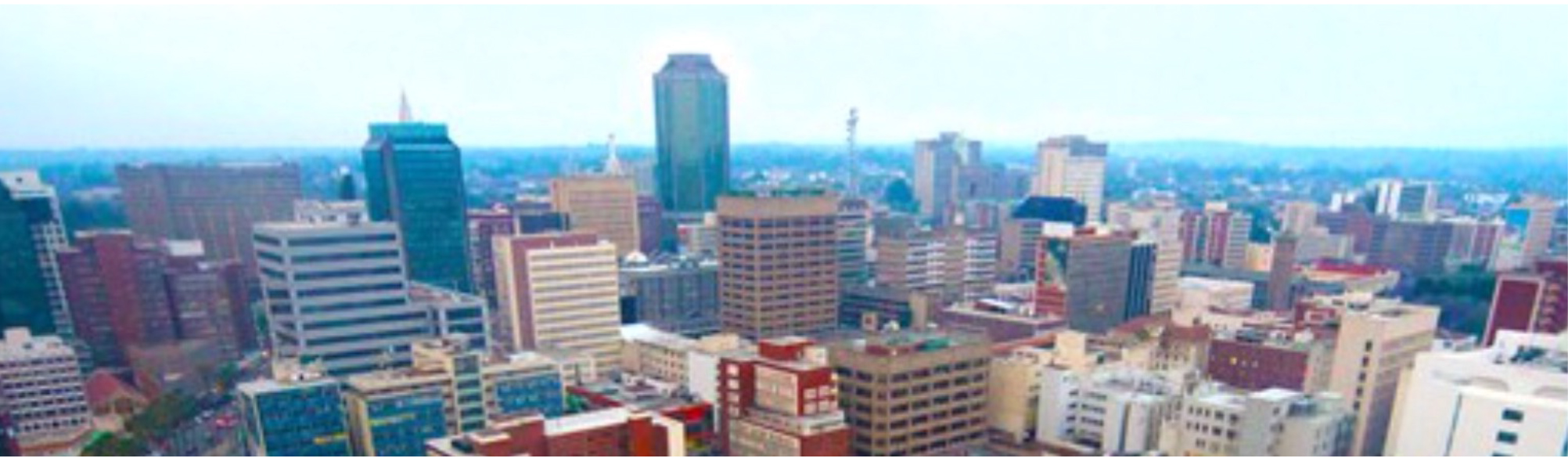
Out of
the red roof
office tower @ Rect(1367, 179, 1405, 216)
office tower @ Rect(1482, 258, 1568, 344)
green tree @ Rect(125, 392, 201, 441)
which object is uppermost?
office tower @ Rect(1482, 258, 1568, 344)

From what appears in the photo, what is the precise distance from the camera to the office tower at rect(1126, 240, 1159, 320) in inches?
835

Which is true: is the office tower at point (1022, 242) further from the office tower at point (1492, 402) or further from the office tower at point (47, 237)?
the office tower at point (47, 237)

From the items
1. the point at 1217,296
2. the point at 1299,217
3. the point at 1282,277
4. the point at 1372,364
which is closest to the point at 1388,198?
the point at 1299,217

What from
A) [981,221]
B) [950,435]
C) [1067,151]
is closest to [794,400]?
[950,435]

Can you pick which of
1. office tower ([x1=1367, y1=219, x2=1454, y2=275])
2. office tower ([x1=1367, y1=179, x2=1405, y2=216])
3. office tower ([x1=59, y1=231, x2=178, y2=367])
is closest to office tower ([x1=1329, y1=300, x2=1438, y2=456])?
office tower ([x1=1367, y1=219, x2=1454, y2=275])

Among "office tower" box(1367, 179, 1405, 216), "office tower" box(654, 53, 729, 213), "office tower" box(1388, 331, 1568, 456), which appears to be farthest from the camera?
"office tower" box(654, 53, 729, 213)

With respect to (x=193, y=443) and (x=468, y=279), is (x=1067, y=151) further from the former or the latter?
(x=193, y=443)

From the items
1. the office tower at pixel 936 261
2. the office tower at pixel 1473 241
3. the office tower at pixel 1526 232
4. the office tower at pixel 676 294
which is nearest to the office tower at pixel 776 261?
the office tower at pixel 676 294

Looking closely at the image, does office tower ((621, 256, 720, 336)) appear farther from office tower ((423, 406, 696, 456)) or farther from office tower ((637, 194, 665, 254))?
office tower ((423, 406, 696, 456))

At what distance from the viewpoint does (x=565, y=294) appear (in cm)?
1683

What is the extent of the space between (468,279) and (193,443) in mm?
8708

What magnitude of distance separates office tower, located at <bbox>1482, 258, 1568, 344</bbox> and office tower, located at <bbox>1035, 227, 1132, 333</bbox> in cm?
677

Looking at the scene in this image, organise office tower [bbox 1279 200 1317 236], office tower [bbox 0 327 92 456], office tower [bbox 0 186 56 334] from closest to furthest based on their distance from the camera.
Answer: office tower [bbox 0 327 92 456] → office tower [bbox 0 186 56 334] → office tower [bbox 1279 200 1317 236]

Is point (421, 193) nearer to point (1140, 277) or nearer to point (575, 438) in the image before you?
point (575, 438)
